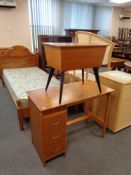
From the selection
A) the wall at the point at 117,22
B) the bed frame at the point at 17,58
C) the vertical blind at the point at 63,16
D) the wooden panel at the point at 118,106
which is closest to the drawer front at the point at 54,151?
the wooden panel at the point at 118,106

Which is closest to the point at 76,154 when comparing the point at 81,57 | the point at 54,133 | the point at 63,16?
the point at 54,133

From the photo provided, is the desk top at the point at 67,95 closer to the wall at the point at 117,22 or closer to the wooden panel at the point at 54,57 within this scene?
the wooden panel at the point at 54,57

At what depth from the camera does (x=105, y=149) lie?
72.2 inches

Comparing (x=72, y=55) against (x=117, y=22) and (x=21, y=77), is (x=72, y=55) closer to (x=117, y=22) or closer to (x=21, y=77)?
(x=21, y=77)

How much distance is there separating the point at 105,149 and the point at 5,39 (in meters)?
4.21

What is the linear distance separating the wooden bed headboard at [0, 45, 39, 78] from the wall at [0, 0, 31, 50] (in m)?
0.98

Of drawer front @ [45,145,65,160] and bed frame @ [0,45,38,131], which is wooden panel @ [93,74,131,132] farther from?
bed frame @ [0,45,38,131]

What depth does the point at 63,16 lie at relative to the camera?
18.1ft

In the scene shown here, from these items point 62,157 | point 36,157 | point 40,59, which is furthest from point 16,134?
point 40,59

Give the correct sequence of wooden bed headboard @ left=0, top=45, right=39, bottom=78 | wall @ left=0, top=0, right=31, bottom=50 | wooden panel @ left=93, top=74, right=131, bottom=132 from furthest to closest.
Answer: wall @ left=0, top=0, right=31, bottom=50
wooden bed headboard @ left=0, top=45, right=39, bottom=78
wooden panel @ left=93, top=74, right=131, bottom=132

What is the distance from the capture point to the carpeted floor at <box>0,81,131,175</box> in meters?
1.55

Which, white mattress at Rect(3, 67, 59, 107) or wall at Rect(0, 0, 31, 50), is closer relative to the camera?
white mattress at Rect(3, 67, 59, 107)

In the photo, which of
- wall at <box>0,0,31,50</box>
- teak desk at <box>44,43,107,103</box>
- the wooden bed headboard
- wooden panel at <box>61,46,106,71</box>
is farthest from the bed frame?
wooden panel at <box>61,46,106,71</box>

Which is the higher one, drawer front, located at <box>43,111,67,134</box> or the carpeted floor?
drawer front, located at <box>43,111,67,134</box>
